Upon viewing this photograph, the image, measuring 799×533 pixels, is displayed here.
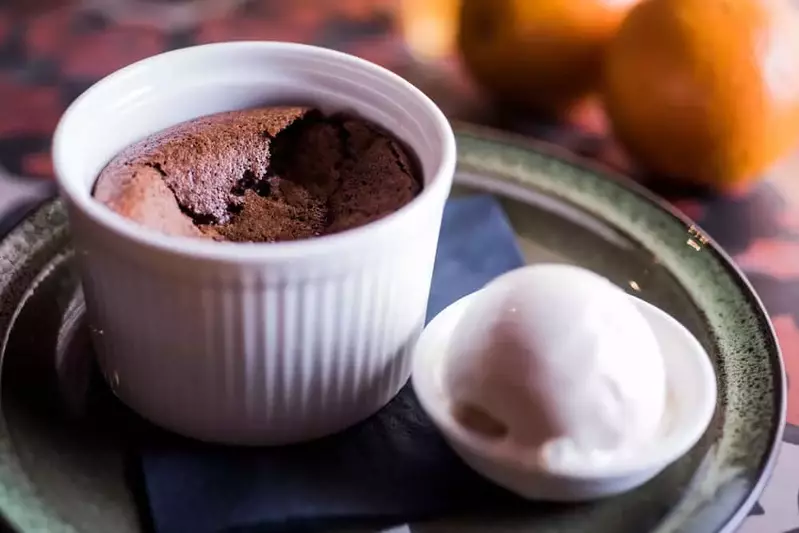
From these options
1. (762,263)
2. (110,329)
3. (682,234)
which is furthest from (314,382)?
(762,263)

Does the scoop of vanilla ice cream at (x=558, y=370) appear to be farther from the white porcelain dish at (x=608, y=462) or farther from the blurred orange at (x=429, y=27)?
the blurred orange at (x=429, y=27)

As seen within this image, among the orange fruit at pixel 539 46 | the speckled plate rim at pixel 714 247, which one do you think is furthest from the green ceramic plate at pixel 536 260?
the orange fruit at pixel 539 46

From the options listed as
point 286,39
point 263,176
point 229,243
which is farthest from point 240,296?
point 286,39

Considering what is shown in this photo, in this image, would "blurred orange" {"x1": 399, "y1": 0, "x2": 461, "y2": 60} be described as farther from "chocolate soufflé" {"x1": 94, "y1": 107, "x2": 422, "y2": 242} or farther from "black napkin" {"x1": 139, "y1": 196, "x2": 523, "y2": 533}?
"black napkin" {"x1": 139, "y1": 196, "x2": 523, "y2": 533}

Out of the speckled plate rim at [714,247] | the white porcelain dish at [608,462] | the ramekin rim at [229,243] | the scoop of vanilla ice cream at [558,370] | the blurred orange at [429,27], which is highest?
the ramekin rim at [229,243]

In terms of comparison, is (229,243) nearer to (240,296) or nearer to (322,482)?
(240,296)

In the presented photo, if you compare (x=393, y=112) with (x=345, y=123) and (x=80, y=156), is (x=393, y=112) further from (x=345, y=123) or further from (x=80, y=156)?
(x=80, y=156)
